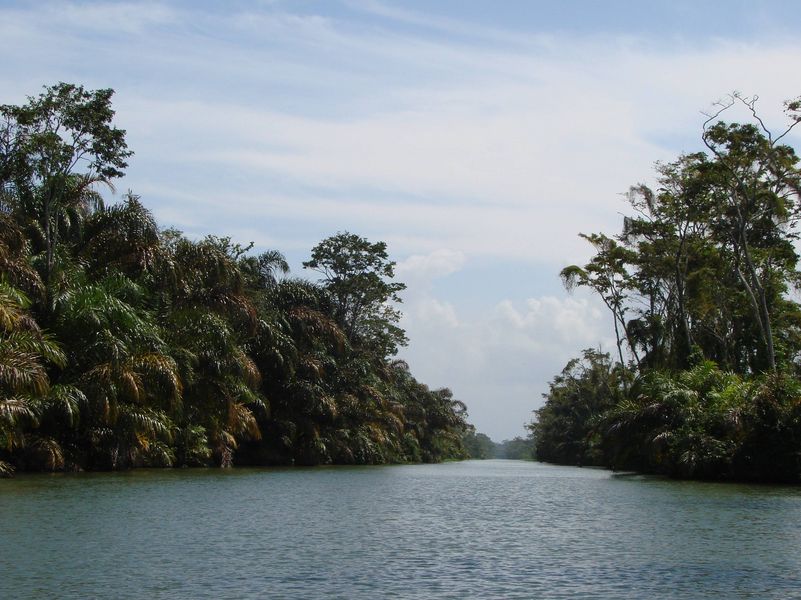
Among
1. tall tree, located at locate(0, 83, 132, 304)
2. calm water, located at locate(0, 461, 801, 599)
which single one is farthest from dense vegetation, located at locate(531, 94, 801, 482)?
tall tree, located at locate(0, 83, 132, 304)

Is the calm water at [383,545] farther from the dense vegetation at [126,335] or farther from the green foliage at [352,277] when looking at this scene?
the green foliage at [352,277]

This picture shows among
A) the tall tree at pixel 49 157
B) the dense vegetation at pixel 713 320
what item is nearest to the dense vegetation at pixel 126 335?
the tall tree at pixel 49 157

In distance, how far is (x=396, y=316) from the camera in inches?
2409

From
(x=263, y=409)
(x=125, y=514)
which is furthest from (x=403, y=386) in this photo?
(x=125, y=514)

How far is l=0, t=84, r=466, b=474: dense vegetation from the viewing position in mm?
24984

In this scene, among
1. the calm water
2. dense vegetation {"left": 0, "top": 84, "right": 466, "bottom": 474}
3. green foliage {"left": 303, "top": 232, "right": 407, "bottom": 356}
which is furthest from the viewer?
green foliage {"left": 303, "top": 232, "right": 407, "bottom": 356}

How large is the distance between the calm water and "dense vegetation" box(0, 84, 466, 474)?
320 cm

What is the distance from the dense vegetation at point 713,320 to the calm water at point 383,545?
6.26m

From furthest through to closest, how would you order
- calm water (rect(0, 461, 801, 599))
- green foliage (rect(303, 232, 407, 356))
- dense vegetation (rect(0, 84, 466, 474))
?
1. green foliage (rect(303, 232, 407, 356))
2. dense vegetation (rect(0, 84, 466, 474))
3. calm water (rect(0, 461, 801, 599))

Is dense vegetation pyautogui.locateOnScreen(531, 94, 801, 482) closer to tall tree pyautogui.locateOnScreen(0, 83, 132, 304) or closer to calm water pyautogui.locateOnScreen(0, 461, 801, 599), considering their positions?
calm water pyautogui.locateOnScreen(0, 461, 801, 599)

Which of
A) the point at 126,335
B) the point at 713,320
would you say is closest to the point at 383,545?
the point at 126,335

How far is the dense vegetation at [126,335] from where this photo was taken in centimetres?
2498

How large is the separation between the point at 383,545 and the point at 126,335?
15761 mm

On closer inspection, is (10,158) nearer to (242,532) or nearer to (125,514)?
(125,514)
